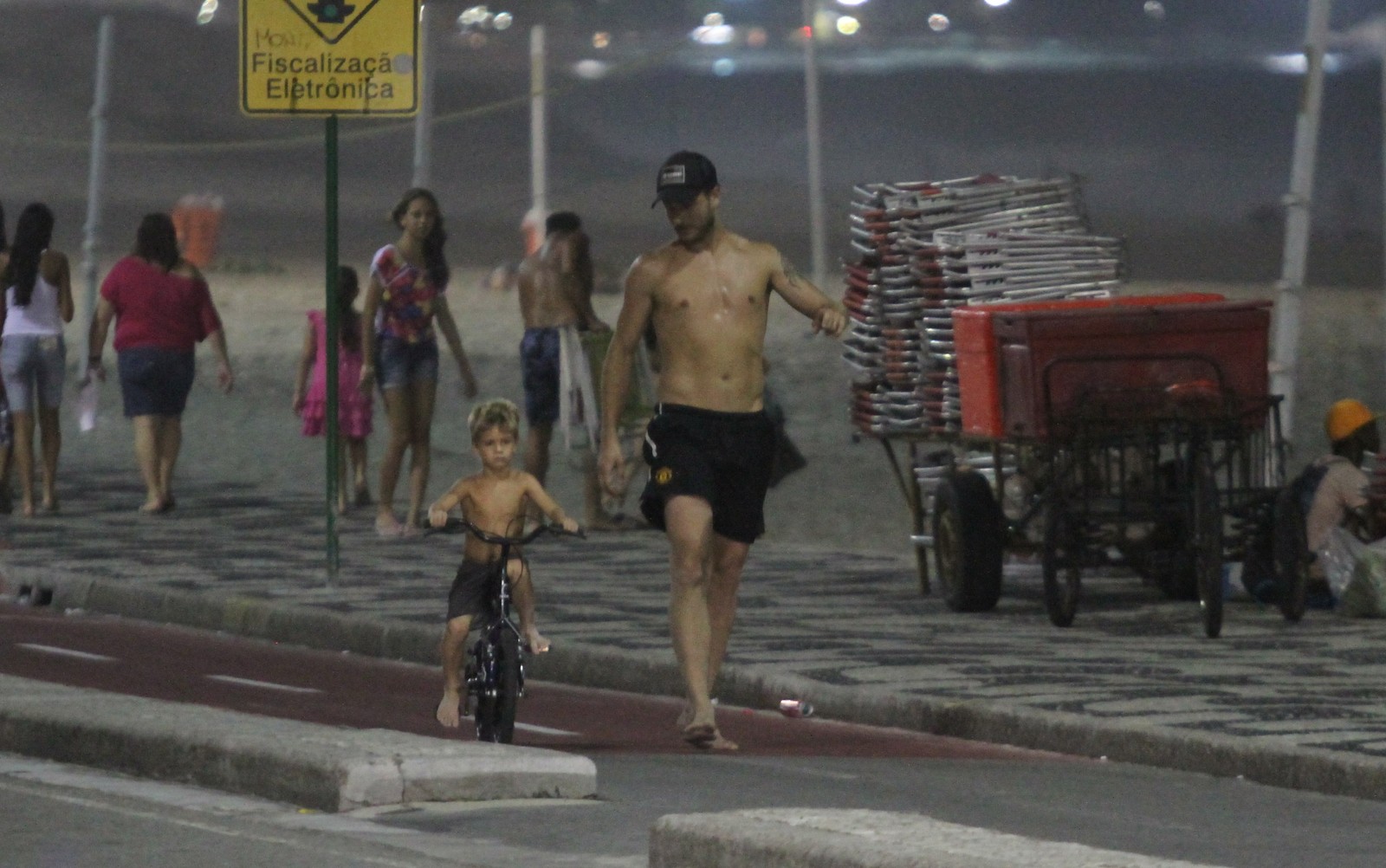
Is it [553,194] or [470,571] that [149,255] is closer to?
[470,571]

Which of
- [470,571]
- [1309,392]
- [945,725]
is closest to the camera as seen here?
[470,571]

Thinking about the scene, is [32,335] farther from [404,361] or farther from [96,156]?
[96,156]

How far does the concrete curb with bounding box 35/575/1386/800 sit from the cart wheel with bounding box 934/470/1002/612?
6.72 ft

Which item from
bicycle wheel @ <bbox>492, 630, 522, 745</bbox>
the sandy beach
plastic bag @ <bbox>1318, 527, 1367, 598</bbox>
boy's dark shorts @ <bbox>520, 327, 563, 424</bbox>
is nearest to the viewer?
bicycle wheel @ <bbox>492, 630, 522, 745</bbox>

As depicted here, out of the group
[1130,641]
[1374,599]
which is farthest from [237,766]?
[1374,599]

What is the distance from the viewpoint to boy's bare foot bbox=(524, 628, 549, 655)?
9.87 meters

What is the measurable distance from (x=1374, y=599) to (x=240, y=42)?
589cm

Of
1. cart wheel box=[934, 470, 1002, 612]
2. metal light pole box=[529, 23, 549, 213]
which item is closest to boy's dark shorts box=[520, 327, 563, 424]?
cart wheel box=[934, 470, 1002, 612]

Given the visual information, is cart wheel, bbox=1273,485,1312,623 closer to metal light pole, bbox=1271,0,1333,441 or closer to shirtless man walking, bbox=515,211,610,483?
metal light pole, bbox=1271,0,1333,441

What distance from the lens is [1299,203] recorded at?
15211 mm

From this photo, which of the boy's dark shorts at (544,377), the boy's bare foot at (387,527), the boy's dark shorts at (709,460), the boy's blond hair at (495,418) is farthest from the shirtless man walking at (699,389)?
the boy's dark shorts at (544,377)

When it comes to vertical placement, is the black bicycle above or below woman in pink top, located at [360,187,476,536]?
below

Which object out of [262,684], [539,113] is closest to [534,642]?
[262,684]

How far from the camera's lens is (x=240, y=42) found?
14305mm
